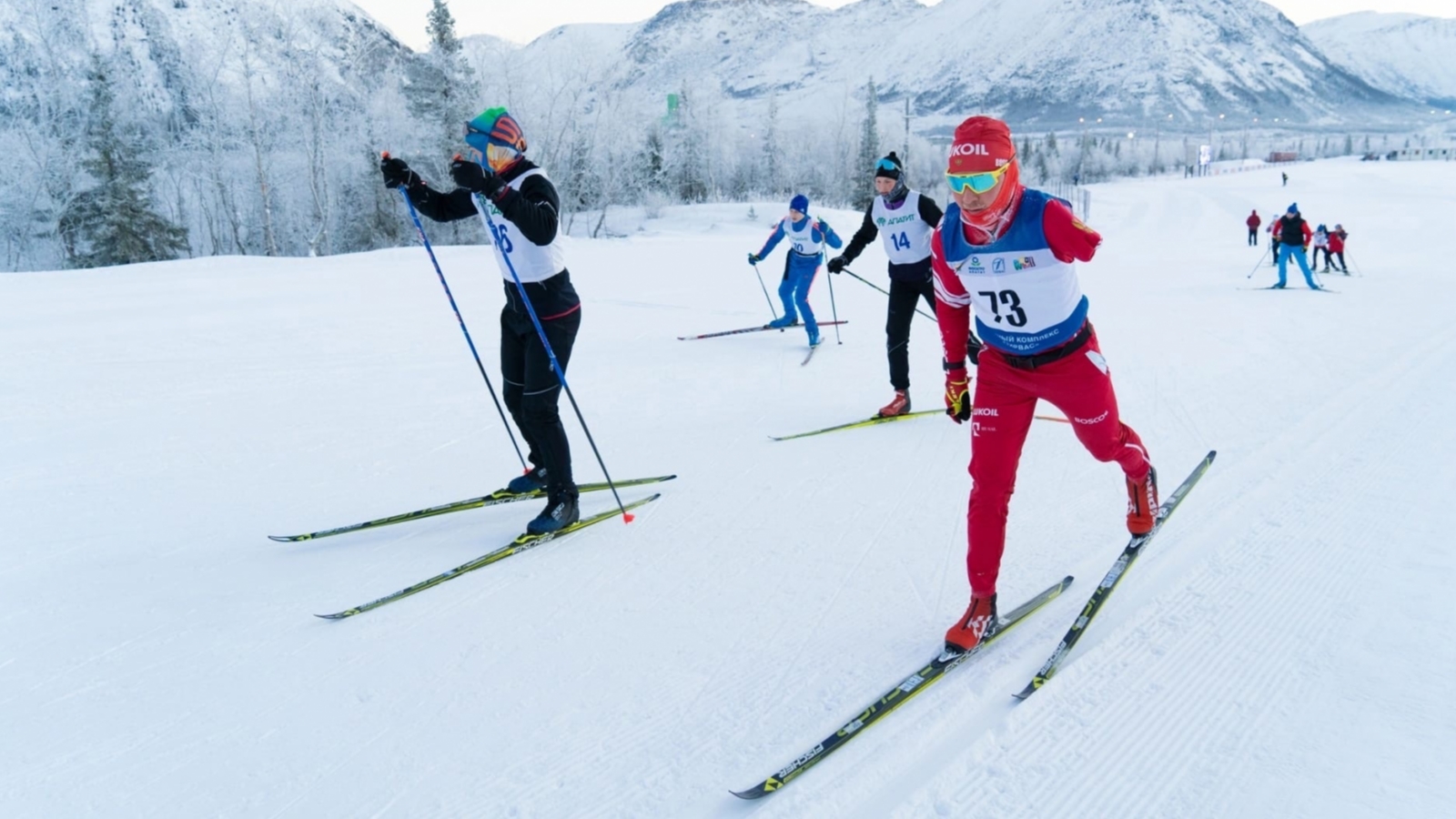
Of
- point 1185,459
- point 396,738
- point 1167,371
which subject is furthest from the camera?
point 1167,371

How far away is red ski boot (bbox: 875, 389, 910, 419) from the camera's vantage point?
637 cm

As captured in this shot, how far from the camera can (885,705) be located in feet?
8.80

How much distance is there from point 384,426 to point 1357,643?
20.5 ft

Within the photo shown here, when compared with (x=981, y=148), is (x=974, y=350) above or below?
below

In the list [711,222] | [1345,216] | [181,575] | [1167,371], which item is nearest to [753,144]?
[711,222]

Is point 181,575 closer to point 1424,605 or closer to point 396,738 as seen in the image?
Result: point 396,738

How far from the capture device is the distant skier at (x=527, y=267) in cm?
370

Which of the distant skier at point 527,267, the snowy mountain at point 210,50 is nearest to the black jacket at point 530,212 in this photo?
the distant skier at point 527,267

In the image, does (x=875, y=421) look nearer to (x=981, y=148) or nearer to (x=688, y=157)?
(x=981, y=148)

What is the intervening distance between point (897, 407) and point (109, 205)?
33.6 m

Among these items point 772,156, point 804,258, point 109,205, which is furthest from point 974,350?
point 772,156

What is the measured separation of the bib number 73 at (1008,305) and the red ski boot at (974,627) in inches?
41.2

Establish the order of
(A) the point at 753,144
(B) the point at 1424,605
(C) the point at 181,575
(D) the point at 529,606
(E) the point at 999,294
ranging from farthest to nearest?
(A) the point at 753,144
(C) the point at 181,575
(D) the point at 529,606
(B) the point at 1424,605
(E) the point at 999,294

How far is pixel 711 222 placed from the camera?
36.3 metres
